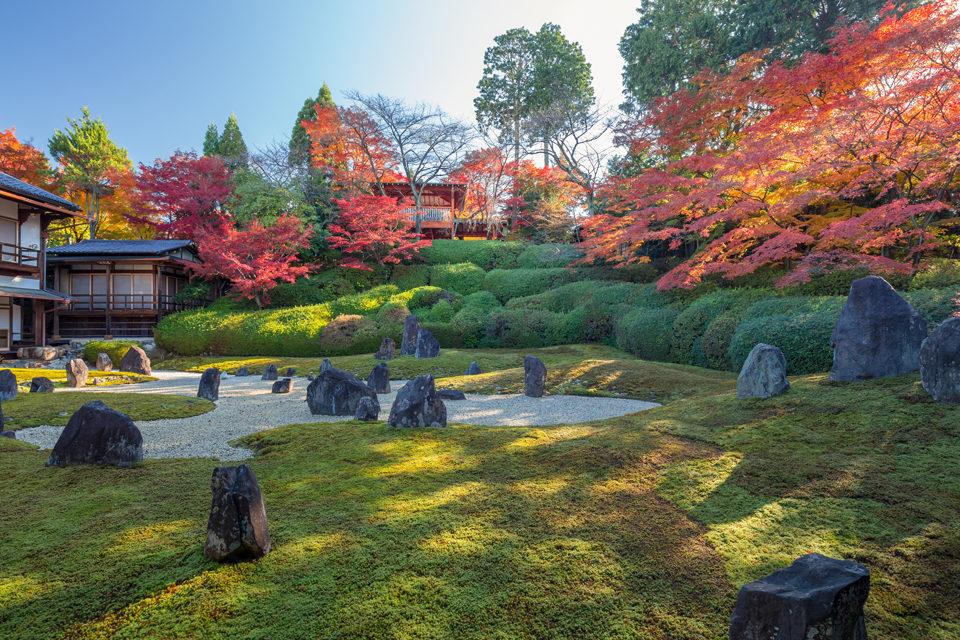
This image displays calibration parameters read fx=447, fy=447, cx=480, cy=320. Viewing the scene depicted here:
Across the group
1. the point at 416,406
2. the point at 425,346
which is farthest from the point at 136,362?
the point at 416,406

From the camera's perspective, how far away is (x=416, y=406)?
4.31m

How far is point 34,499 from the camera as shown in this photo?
2.63 metres

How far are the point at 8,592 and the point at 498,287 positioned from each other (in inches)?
685

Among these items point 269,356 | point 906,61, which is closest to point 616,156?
point 906,61

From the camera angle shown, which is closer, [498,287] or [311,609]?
[311,609]

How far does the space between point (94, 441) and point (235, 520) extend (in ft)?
7.32

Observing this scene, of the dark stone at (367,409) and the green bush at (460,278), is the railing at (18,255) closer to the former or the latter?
the green bush at (460,278)

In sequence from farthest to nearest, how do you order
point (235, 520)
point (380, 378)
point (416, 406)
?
point (380, 378)
point (416, 406)
point (235, 520)

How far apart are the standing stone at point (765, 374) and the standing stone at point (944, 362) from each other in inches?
44.6

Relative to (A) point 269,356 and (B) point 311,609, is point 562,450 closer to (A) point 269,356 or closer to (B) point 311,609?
(B) point 311,609

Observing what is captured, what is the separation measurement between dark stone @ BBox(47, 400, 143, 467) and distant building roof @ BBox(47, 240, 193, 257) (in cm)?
1940

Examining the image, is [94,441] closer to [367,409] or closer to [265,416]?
[367,409]

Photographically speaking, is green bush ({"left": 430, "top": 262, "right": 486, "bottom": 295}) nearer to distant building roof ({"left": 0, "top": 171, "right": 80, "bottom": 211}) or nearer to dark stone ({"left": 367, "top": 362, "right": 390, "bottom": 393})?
dark stone ({"left": 367, "top": 362, "right": 390, "bottom": 393})

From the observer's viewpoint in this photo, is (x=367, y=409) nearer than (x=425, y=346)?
Yes
